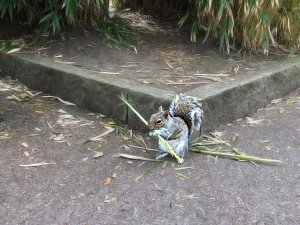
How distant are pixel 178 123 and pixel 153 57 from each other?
1309 mm

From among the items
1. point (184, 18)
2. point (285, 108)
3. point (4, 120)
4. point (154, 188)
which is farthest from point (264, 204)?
point (184, 18)

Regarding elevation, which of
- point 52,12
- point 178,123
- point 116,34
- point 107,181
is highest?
point 52,12

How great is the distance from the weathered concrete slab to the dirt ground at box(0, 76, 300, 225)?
0.40 ft

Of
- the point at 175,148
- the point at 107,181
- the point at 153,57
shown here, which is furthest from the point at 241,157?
the point at 153,57

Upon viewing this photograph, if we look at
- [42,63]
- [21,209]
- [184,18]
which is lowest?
[21,209]

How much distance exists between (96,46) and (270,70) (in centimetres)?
137

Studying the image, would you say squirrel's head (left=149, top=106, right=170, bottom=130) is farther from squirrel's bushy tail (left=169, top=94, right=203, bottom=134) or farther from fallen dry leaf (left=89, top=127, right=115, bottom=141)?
fallen dry leaf (left=89, top=127, right=115, bottom=141)

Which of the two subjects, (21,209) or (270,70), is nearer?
(21,209)

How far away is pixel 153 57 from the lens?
3758 mm

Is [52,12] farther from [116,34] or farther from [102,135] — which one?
[102,135]

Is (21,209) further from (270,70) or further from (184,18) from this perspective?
(184,18)

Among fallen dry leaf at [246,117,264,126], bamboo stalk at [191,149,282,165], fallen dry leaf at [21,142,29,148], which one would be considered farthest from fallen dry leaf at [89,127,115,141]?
fallen dry leaf at [246,117,264,126]

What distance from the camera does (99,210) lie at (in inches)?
82.7

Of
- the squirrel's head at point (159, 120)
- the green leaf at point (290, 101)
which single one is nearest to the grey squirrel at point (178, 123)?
the squirrel's head at point (159, 120)
